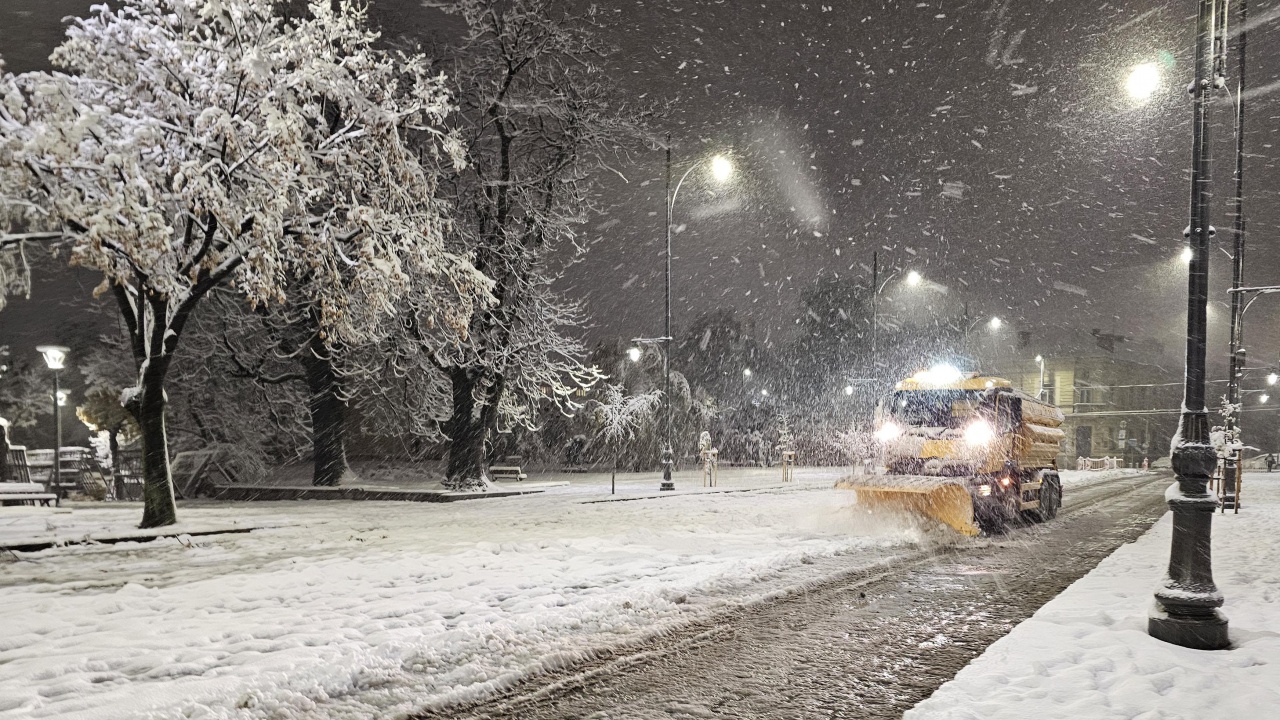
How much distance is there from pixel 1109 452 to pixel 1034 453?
226 ft

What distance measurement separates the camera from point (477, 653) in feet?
20.7

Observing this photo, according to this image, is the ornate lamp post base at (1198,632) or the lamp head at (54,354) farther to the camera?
the lamp head at (54,354)

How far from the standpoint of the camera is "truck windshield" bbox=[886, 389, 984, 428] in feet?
50.0

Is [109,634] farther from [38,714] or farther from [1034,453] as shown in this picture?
[1034,453]

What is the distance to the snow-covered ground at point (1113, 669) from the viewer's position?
16.0ft

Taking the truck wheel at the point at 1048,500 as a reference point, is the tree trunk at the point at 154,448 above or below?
above

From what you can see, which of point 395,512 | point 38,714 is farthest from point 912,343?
point 38,714

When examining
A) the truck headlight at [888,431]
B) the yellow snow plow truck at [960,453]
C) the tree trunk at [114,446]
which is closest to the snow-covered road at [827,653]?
the yellow snow plow truck at [960,453]

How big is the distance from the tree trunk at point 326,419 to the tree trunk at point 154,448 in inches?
372

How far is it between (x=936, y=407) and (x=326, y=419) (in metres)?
18.2

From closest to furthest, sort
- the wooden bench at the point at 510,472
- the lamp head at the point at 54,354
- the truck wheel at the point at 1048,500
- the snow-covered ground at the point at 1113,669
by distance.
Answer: the snow-covered ground at the point at 1113,669, the truck wheel at the point at 1048,500, the lamp head at the point at 54,354, the wooden bench at the point at 510,472

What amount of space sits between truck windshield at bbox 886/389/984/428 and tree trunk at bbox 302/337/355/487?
16.3m

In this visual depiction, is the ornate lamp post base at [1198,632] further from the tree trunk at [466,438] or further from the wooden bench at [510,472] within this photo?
the wooden bench at [510,472]

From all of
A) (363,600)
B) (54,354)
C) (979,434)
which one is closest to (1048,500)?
(979,434)
